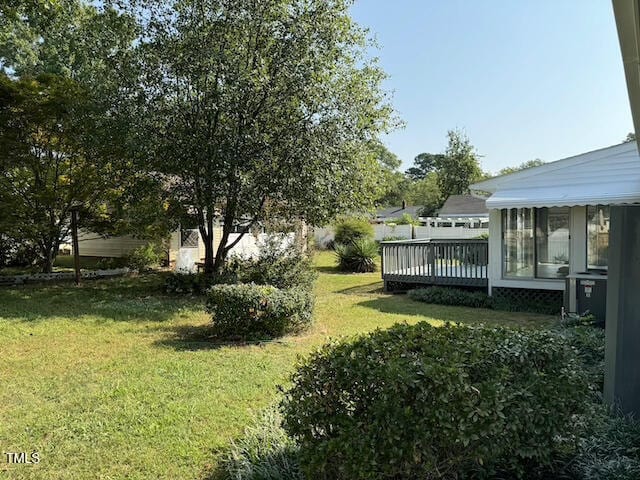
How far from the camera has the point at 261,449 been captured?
10.3 ft

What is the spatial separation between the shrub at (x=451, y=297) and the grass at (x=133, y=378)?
526 millimetres

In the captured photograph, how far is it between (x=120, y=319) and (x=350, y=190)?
17.8ft

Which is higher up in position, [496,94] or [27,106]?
[496,94]

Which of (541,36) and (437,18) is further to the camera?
(437,18)

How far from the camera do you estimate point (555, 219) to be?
984 centimetres

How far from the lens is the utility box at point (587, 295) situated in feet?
24.9

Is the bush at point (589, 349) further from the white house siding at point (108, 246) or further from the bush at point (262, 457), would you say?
the white house siding at point (108, 246)

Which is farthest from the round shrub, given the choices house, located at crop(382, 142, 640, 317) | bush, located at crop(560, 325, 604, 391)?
house, located at crop(382, 142, 640, 317)

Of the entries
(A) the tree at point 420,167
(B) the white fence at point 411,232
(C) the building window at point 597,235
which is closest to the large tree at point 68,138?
(C) the building window at point 597,235

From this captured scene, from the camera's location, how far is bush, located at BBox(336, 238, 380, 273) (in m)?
16.8

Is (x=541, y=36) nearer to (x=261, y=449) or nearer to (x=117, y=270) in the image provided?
(x=261, y=449)

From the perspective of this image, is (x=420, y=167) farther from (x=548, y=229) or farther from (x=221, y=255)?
(x=221, y=255)

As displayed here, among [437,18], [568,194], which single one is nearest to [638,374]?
[568,194]

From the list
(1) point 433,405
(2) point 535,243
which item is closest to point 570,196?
(2) point 535,243
